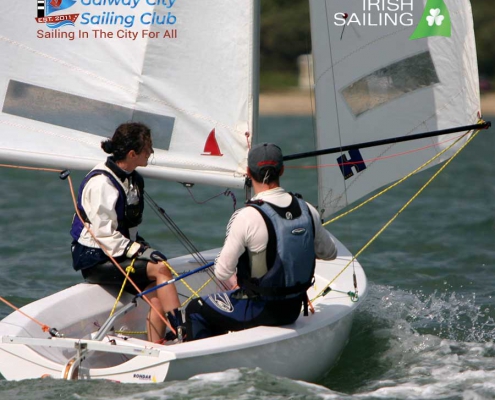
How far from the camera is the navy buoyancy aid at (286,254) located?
10.6ft

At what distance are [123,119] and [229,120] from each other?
18.8 inches

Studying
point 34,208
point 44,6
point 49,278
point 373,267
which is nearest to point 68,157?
point 44,6

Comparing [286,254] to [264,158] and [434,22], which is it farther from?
[434,22]

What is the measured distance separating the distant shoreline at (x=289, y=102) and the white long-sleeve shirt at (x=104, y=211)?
61.2 feet

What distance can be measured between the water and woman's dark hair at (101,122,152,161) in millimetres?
967

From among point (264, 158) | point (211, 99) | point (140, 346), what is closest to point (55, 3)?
point (211, 99)

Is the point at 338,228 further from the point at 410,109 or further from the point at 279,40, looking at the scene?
the point at 279,40

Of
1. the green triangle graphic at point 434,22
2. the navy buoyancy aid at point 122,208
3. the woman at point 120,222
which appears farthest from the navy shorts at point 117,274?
the green triangle graphic at point 434,22

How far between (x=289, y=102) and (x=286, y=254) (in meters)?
20.3

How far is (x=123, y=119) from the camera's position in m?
4.02

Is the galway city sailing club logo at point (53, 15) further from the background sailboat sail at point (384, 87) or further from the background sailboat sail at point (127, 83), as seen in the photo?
the background sailboat sail at point (384, 87)

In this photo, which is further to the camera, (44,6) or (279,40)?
(279,40)

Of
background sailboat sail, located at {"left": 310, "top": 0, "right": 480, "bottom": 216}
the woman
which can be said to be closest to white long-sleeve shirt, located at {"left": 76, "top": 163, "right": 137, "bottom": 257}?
the woman

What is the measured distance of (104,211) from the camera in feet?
11.9
